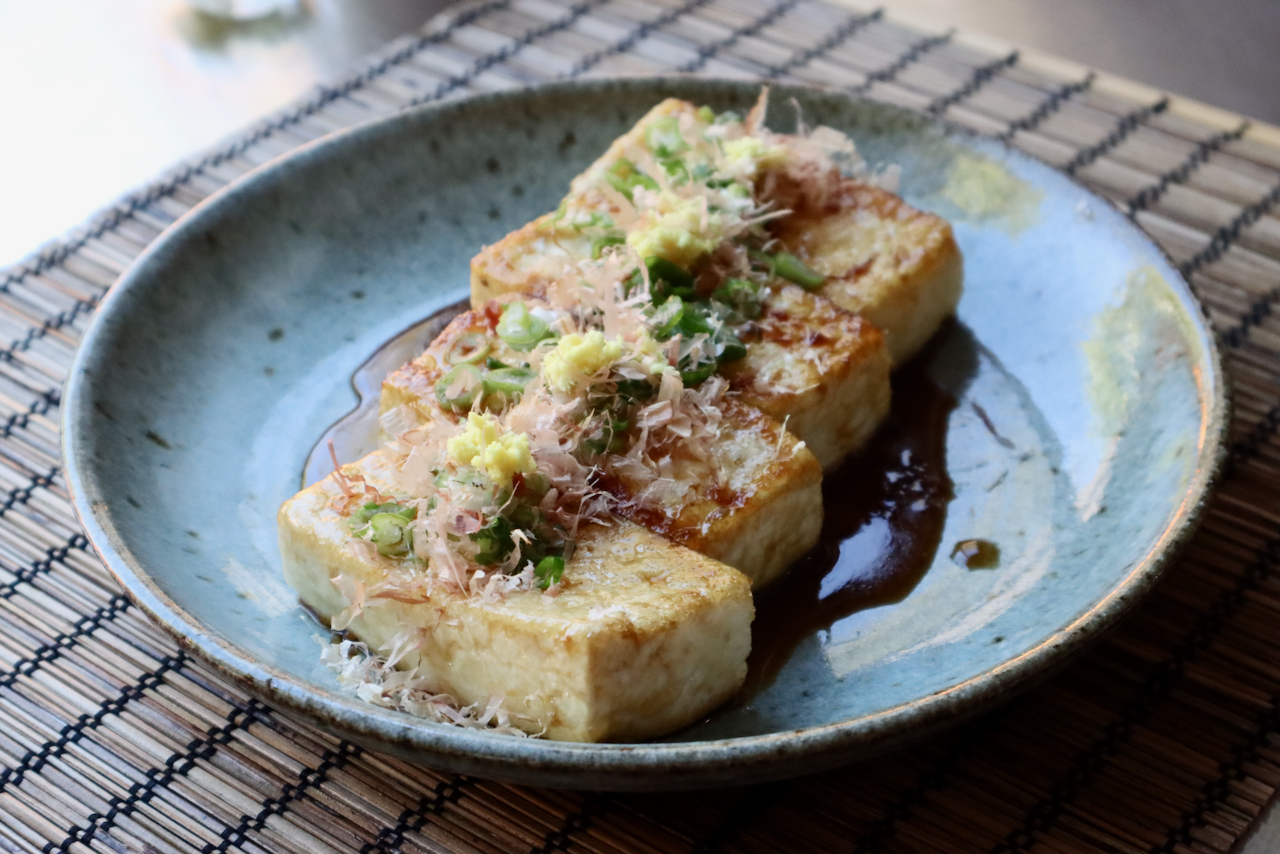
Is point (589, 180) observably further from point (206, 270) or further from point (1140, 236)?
point (1140, 236)

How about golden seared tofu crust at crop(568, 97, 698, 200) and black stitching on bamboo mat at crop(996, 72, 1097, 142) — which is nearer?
golden seared tofu crust at crop(568, 97, 698, 200)

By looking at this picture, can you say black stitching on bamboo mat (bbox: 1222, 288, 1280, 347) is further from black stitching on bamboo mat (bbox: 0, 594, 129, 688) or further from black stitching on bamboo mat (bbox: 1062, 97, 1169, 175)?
black stitching on bamboo mat (bbox: 0, 594, 129, 688)

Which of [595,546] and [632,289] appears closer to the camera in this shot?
[595,546]

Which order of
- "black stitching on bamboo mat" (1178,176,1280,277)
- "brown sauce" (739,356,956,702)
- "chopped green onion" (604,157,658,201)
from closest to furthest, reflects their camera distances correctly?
"brown sauce" (739,356,956,702) → "chopped green onion" (604,157,658,201) → "black stitching on bamboo mat" (1178,176,1280,277)

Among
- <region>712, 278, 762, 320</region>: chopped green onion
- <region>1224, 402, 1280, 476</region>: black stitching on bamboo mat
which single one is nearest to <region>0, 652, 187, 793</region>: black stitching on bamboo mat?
<region>712, 278, 762, 320</region>: chopped green onion

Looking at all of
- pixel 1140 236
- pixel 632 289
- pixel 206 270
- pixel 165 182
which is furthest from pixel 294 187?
pixel 1140 236

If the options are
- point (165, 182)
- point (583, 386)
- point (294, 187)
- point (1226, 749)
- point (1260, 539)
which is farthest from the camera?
point (165, 182)

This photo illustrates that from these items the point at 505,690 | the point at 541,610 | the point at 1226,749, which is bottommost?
the point at 1226,749
